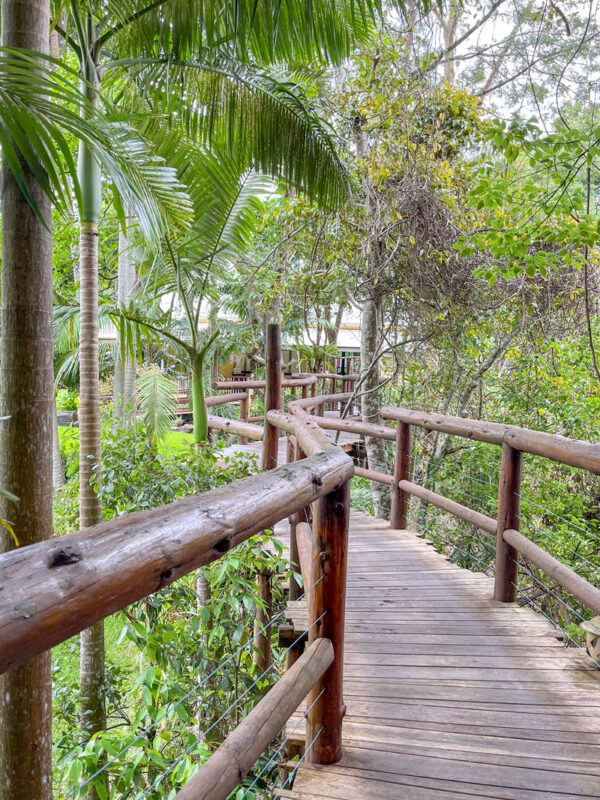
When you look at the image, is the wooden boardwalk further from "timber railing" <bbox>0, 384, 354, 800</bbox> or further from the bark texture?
the bark texture

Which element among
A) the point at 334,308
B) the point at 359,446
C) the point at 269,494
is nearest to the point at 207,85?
the point at 269,494

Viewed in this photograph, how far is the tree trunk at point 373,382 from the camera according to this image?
619 centimetres

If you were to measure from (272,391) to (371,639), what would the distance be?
173cm

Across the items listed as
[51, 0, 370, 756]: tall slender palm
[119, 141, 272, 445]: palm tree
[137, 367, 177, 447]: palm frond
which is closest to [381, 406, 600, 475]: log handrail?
[119, 141, 272, 445]: palm tree

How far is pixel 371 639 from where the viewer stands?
2.51 m

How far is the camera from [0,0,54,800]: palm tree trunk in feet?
6.40

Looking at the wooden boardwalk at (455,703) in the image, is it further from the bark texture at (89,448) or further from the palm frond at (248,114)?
the palm frond at (248,114)

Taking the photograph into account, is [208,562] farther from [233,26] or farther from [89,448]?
[233,26]

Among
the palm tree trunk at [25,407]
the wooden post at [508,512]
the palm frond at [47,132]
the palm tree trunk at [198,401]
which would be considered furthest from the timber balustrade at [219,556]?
the palm tree trunk at [198,401]

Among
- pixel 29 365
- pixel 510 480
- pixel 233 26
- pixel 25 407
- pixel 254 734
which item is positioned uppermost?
pixel 233 26

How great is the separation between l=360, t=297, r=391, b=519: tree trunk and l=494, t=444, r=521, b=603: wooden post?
129 inches

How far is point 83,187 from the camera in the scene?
2771 mm

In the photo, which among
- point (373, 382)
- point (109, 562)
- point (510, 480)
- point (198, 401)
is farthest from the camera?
point (373, 382)

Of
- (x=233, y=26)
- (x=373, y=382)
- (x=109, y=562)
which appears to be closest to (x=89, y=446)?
(x=233, y=26)
